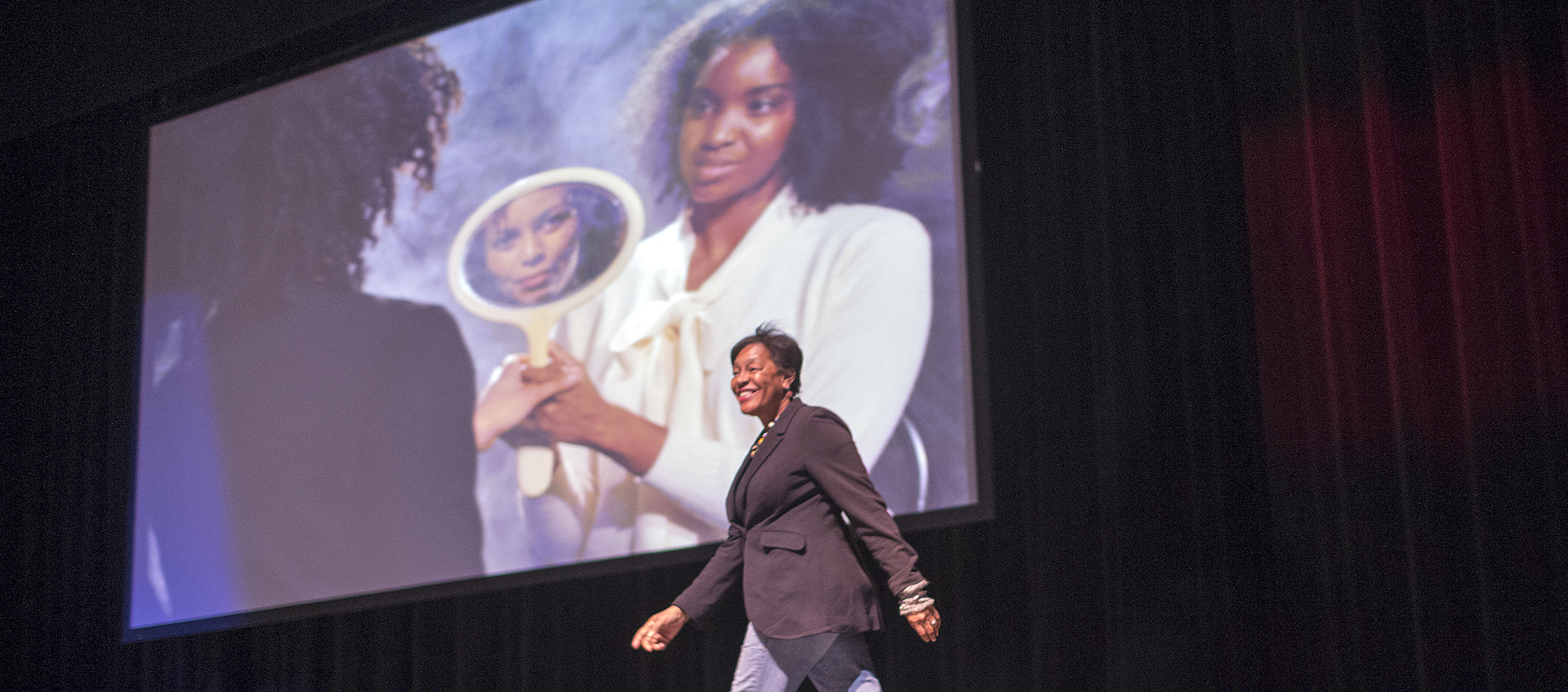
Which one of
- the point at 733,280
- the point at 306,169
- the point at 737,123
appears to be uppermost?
the point at 306,169

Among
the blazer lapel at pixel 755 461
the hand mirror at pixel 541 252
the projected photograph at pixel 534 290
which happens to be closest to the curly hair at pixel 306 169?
the projected photograph at pixel 534 290

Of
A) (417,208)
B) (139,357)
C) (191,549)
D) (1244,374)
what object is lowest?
(191,549)

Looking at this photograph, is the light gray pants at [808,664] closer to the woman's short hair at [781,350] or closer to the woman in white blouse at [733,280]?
the woman's short hair at [781,350]

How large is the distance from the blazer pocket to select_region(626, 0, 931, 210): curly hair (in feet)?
4.49

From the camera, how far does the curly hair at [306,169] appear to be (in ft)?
15.3

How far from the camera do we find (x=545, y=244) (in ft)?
13.9

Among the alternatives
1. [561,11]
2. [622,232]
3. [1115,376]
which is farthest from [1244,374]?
[561,11]

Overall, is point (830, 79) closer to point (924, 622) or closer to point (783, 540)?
point (783, 540)

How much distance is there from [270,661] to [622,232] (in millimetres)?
2254

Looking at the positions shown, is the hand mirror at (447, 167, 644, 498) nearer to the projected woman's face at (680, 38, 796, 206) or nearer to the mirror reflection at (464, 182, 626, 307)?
the mirror reflection at (464, 182, 626, 307)

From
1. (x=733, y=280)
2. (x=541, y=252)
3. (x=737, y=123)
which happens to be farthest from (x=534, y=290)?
(x=737, y=123)

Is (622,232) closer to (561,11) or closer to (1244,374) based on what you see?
(561,11)

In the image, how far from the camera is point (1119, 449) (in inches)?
134

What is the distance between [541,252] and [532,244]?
0.16 ft
